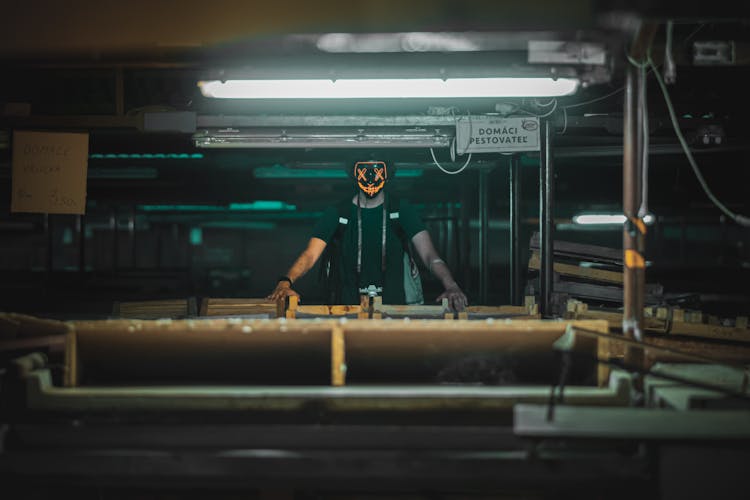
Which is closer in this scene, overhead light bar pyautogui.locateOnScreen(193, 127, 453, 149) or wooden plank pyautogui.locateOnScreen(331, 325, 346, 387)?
wooden plank pyautogui.locateOnScreen(331, 325, 346, 387)

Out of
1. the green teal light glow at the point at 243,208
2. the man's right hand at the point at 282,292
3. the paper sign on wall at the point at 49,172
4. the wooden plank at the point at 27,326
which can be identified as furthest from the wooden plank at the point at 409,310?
the green teal light glow at the point at 243,208

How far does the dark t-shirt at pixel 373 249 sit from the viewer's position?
5570mm

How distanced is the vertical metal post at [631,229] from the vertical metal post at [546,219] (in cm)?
167

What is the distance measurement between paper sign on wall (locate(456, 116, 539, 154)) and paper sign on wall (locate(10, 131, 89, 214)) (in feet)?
10.1

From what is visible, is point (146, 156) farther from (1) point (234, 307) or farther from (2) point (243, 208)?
(1) point (234, 307)

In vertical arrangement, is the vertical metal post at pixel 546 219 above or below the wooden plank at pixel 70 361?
above

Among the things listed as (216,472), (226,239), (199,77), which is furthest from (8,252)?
(216,472)

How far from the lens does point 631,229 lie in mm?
2717

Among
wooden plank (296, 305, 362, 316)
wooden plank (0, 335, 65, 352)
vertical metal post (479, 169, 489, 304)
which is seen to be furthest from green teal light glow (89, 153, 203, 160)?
wooden plank (0, 335, 65, 352)

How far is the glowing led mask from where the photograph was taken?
5191 mm

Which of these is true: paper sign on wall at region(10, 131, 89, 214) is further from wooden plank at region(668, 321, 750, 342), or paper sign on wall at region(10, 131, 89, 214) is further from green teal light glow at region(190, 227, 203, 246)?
green teal light glow at region(190, 227, 203, 246)

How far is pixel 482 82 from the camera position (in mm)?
3395

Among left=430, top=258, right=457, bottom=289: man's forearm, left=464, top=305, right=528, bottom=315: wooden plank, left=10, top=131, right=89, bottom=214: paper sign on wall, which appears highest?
left=10, top=131, right=89, bottom=214: paper sign on wall

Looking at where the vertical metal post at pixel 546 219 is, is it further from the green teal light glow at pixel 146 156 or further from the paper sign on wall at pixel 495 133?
the green teal light glow at pixel 146 156
